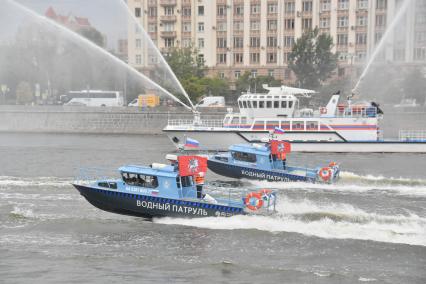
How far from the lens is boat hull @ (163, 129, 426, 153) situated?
61531 mm

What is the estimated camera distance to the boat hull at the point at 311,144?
61.5 m

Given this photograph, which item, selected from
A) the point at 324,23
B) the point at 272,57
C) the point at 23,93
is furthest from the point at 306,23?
the point at 23,93

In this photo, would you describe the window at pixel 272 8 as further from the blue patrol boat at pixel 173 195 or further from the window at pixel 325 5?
the blue patrol boat at pixel 173 195

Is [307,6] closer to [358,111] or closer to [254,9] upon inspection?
[254,9]

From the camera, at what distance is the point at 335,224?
98.8 ft

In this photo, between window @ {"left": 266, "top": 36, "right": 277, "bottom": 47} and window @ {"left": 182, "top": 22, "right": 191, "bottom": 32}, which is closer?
window @ {"left": 266, "top": 36, "right": 277, "bottom": 47}

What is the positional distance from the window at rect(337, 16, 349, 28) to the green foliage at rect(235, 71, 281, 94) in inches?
621

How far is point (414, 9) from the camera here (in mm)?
84500

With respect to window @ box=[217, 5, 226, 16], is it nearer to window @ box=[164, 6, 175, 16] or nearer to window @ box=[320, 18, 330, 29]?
window @ box=[164, 6, 175, 16]

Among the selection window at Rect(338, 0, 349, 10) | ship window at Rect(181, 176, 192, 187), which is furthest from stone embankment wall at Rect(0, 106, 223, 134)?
ship window at Rect(181, 176, 192, 187)

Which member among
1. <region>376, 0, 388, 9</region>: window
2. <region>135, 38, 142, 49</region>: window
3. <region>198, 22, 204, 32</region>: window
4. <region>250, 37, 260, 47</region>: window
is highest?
<region>376, 0, 388, 9</region>: window

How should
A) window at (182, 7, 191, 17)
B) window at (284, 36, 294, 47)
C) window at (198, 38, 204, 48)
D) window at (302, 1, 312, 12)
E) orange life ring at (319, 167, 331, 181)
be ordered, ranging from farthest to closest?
1. window at (198, 38, 204, 48)
2. window at (182, 7, 191, 17)
3. window at (284, 36, 294, 47)
4. window at (302, 1, 312, 12)
5. orange life ring at (319, 167, 331, 181)

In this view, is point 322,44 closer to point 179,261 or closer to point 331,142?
point 331,142

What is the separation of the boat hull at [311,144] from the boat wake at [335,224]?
2962 cm
